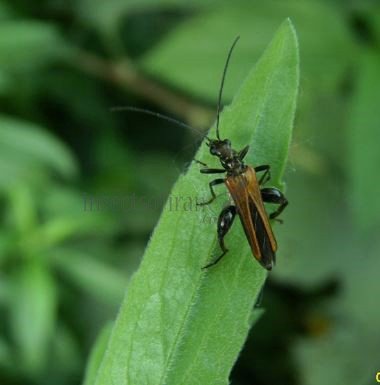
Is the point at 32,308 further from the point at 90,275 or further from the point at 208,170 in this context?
the point at 208,170

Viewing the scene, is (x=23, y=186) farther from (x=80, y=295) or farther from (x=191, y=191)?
(x=191, y=191)

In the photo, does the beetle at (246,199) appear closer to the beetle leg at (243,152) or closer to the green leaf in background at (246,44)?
the beetle leg at (243,152)

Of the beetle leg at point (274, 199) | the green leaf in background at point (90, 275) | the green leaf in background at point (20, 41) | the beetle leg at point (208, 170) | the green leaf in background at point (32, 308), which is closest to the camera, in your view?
the beetle leg at point (208, 170)

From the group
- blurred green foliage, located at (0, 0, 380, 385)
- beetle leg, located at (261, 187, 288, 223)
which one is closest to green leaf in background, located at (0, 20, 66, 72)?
blurred green foliage, located at (0, 0, 380, 385)

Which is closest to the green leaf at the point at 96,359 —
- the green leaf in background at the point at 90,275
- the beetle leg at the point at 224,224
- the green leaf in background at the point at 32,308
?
the beetle leg at the point at 224,224

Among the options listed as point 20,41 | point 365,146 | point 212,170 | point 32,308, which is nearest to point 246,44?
point 365,146

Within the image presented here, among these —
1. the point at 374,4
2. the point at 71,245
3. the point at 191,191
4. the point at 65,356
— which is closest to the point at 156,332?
the point at 191,191

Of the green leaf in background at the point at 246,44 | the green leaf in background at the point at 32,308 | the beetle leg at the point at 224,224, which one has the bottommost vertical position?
the beetle leg at the point at 224,224
